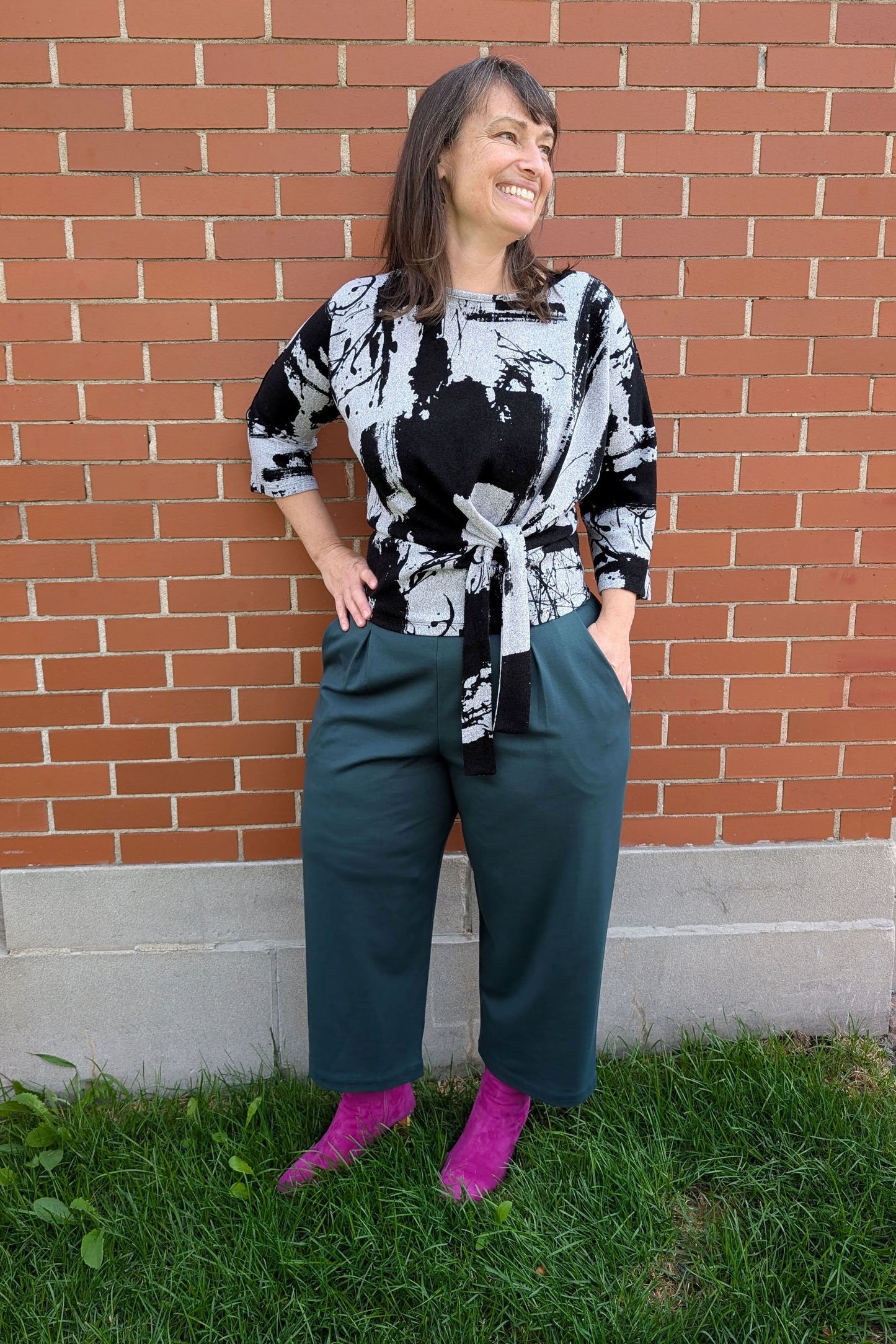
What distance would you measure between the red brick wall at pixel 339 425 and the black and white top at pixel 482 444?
1.08 feet

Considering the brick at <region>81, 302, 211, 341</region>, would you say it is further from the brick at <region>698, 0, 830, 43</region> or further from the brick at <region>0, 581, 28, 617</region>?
the brick at <region>698, 0, 830, 43</region>

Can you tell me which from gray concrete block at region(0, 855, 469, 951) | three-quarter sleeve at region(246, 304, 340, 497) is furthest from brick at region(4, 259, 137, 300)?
gray concrete block at region(0, 855, 469, 951)

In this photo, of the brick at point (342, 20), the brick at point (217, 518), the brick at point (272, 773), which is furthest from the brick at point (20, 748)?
the brick at point (342, 20)

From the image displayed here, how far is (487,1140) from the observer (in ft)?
7.24

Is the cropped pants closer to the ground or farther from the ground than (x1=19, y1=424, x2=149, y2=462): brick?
closer to the ground

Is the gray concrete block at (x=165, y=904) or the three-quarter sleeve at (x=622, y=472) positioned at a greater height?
the three-quarter sleeve at (x=622, y=472)

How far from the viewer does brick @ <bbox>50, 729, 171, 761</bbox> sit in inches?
97.2

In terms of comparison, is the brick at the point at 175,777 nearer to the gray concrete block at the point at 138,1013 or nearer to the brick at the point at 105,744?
the brick at the point at 105,744

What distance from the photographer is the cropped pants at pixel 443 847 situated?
1.99 metres

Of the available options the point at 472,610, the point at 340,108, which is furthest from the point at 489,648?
the point at 340,108

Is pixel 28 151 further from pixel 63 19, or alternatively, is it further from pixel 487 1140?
pixel 487 1140

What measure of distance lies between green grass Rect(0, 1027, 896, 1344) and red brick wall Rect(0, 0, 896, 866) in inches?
23.7

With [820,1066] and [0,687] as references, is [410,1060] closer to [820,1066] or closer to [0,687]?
[820,1066]

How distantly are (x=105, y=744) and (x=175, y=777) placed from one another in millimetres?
182
